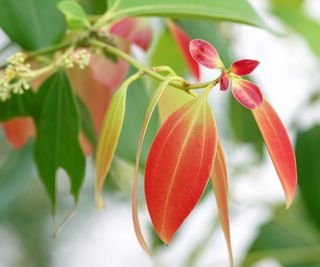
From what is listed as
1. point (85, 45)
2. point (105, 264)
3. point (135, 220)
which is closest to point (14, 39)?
point (85, 45)

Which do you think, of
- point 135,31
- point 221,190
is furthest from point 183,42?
point 221,190

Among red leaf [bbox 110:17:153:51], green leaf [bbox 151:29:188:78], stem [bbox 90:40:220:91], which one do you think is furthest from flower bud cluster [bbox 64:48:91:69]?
green leaf [bbox 151:29:188:78]

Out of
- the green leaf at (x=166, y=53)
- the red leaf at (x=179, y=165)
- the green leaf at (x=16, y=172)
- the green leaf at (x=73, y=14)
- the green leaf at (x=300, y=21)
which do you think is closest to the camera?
the red leaf at (x=179, y=165)

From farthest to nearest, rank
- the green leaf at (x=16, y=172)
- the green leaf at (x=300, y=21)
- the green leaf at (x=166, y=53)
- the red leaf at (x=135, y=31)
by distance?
the green leaf at (x=300, y=21), the green leaf at (x=166, y=53), the green leaf at (x=16, y=172), the red leaf at (x=135, y=31)

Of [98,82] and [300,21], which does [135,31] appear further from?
[300,21]

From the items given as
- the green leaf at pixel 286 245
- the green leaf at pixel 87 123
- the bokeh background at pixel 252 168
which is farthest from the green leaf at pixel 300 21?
the green leaf at pixel 87 123

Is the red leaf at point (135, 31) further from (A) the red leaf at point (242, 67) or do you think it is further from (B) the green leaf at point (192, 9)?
(A) the red leaf at point (242, 67)

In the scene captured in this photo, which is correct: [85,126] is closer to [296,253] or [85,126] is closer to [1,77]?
[1,77]
